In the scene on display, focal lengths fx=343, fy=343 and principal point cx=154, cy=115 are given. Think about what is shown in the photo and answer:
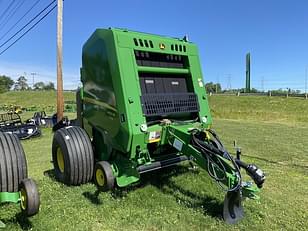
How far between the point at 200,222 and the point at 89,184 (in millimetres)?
1910

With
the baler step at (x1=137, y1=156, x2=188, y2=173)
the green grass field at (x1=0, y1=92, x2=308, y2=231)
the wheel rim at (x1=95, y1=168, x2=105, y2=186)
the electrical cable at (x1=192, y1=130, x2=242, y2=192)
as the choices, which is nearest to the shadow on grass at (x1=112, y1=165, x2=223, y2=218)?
the green grass field at (x1=0, y1=92, x2=308, y2=231)

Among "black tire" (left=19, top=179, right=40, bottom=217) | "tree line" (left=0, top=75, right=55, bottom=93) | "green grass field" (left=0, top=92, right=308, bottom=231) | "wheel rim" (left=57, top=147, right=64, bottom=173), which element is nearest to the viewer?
"black tire" (left=19, top=179, right=40, bottom=217)

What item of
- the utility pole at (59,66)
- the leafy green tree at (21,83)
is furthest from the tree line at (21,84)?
the utility pole at (59,66)

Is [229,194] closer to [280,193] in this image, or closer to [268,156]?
[280,193]

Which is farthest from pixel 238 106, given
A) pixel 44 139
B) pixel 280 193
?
pixel 280 193

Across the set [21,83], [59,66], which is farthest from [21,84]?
[59,66]

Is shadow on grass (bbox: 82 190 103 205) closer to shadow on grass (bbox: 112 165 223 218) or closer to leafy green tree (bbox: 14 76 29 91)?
shadow on grass (bbox: 112 165 223 218)

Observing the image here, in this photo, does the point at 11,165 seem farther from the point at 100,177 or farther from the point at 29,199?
the point at 100,177

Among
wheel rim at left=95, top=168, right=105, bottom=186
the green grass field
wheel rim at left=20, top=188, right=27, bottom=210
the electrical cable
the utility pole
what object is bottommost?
the green grass field

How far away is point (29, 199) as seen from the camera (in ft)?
10.6

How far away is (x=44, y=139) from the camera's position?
12.1m

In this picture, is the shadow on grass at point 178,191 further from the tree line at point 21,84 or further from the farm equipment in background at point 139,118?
the tree line at point 21,84

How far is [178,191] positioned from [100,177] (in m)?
1.13

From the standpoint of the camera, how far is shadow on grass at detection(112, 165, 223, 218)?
4.31 meters
